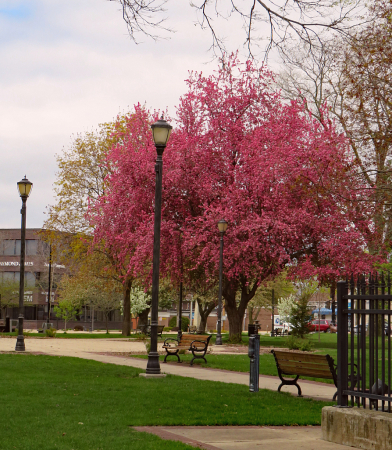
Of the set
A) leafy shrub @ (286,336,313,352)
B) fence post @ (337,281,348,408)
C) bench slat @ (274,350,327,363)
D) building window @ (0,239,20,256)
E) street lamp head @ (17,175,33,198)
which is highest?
building window @ (0,239,20,256)

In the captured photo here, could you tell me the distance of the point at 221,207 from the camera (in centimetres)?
3009

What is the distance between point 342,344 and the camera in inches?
299

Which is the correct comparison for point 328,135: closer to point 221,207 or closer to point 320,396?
point 221,207

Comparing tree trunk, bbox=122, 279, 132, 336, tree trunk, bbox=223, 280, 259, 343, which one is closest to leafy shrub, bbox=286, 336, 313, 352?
tree trunk, bbox=223, 280, 259, 343

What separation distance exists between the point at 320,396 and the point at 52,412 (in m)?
5.61

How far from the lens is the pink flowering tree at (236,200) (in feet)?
98.1

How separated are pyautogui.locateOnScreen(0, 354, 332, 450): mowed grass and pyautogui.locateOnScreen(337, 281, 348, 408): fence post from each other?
1595mm

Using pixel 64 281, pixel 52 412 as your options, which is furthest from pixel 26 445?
pixel 64 281

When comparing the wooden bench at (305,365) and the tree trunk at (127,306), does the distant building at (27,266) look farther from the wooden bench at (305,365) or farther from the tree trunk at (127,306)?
the wooden bench at (305,365)

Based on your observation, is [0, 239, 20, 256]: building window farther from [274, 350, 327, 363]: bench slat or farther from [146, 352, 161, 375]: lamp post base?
[274, 350, 327, 363]: bench slat

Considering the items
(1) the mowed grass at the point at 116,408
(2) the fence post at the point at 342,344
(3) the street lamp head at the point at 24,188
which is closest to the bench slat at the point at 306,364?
(1) the mowed grass at the point at 116,408

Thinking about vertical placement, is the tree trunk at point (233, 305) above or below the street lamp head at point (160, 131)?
below

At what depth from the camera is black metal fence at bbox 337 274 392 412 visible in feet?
23.3

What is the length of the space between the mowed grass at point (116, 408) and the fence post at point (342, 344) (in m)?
1.60
